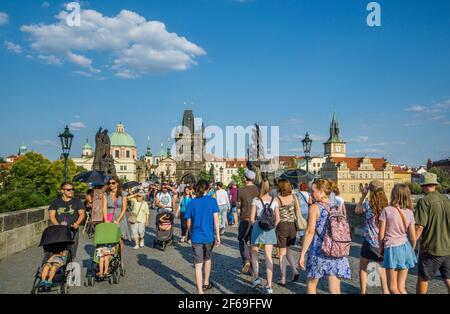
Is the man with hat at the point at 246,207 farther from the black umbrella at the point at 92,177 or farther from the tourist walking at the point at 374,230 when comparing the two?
the black umbrella at the point at 92,177

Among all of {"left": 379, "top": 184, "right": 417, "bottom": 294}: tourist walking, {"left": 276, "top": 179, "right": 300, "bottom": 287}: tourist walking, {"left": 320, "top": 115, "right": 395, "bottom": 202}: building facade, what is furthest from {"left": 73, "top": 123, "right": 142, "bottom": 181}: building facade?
{"left": 379, "top": 184, "right": 417, "bottom": 294}: tourist walking

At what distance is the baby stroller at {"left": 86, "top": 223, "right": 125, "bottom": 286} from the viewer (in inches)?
267

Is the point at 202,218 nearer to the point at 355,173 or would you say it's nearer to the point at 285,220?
the point at 285,220

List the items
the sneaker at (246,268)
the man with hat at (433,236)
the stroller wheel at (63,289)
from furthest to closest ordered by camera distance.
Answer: the sneaker at (246,268)
the stroller wheel at (63,289)
the man with hat at (433,236)

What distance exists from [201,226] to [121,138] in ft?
428

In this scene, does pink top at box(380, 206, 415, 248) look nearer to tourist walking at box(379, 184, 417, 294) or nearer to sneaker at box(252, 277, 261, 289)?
tourist walking at box(379, 184, 417, 294)

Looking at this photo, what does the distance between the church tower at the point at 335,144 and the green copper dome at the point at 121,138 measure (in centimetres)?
7168

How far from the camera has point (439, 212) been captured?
4902 millimetres

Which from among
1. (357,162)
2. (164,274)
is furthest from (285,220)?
(357,162)

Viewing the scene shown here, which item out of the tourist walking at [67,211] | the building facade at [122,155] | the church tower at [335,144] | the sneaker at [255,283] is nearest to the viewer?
the tourist walking at [67,211]

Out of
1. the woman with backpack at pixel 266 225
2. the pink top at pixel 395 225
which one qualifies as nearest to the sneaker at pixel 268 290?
the woman with backpack at pixel 266 225

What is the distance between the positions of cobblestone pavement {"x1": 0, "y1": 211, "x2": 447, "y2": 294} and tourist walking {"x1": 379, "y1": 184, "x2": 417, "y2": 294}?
4.36 feet

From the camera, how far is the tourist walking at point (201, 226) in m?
5.93
